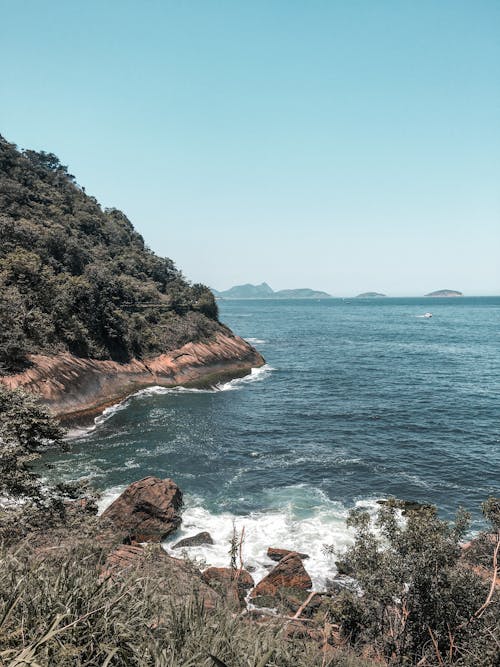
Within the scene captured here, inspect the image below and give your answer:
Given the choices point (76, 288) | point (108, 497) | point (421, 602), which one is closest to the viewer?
point (421, 602)

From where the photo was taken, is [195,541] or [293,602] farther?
[195,541]

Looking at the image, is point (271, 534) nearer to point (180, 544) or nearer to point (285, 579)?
point (285, 579)

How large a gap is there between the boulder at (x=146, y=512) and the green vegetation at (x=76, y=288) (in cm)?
1823

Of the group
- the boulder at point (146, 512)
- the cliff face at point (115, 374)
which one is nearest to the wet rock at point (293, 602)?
the boulder at point (146, 512)

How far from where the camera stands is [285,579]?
1861 cm

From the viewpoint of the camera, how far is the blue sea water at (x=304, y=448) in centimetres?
2492

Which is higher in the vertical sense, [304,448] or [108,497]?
[108,497]

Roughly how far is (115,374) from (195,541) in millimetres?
27522

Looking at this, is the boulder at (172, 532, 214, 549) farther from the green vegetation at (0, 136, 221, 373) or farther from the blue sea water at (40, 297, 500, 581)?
the green vegetation at (0, 136, 221, 373)

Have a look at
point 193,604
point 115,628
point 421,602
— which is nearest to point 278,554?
point 421,602

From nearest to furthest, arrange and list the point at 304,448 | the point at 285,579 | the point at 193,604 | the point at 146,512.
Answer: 1. the point at 193,604
2. the point at 285,579
3. the point at 146,512
4. the point at 304,448

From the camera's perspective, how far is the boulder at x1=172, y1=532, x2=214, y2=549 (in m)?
21.9

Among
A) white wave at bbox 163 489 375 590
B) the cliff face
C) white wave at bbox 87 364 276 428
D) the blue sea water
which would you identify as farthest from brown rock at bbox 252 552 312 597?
white wave at bbox 87 364 276 428

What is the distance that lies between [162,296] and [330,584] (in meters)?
56.9
